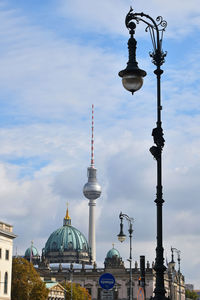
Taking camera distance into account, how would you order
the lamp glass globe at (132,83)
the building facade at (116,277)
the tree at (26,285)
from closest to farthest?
the lamp glass globe at (132,83) < the tree at (26,285) < the building facade at (116,277)

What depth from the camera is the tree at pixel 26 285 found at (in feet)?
328

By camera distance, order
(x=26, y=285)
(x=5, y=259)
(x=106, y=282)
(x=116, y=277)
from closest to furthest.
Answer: (x=106, y=282), (x=5, y=259), (x=26, y=285), (x=116, y=277)

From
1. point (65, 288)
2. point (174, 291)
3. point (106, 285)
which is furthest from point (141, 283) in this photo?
point (174, 291)

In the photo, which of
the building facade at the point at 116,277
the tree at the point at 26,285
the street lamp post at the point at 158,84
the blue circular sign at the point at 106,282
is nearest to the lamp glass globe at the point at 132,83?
the street lamp post at the point at 158,84

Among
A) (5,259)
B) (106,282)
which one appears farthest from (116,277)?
(106,282)

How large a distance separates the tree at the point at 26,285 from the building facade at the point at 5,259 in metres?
16.0

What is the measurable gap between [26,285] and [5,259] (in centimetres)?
1895

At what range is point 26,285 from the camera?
10050cm

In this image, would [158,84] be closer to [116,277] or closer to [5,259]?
[5,259]

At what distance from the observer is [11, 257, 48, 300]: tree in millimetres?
99875

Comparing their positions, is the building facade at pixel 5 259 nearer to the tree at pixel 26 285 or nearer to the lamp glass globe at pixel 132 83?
the tree at pixel 26 285

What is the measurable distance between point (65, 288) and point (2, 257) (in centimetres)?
5505

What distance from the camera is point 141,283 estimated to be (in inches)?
1441

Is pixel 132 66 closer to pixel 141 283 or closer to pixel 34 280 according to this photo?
pixel 141 283
